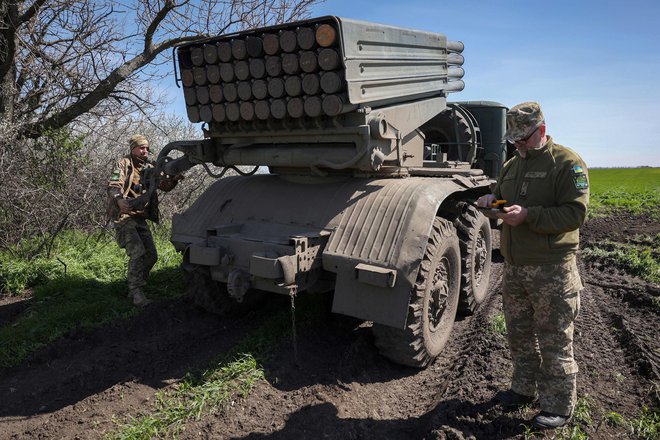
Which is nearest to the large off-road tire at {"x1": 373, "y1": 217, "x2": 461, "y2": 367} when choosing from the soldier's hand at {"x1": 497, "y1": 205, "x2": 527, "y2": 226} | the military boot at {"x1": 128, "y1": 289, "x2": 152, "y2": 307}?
the soldier's hand at {"x1": 497, "y1": 205, "x2": 527, "y2": 226}

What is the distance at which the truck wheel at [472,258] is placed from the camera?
4.87 meters

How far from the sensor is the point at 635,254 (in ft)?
25.9

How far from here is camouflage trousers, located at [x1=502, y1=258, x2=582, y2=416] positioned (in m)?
3.04

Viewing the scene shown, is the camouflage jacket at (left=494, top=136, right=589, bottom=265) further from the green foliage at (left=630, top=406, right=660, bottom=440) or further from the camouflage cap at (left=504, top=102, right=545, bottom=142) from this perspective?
the green foliage at (left=630, top=406, right=660, bottom=440)

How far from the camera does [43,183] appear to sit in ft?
24.7

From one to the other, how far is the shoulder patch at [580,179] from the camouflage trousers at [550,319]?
0.48 metres

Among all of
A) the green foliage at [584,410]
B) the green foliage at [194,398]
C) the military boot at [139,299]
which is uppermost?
the military boot at [139,299]

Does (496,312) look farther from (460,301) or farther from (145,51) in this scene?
(145,51)

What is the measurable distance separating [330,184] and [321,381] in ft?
5.63

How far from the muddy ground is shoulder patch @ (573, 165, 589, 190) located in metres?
1.55

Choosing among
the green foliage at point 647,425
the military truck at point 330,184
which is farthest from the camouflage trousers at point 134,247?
the green foliage at point 647,425

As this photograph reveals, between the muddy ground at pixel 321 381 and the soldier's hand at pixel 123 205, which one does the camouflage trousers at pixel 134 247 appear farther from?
the muddy ground at pixel 321 381

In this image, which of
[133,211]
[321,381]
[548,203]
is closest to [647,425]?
[548,203]

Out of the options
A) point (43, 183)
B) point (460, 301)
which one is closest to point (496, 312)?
point (460, 301)
